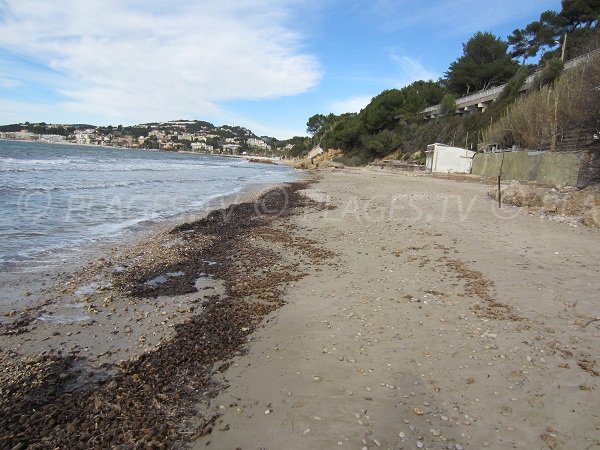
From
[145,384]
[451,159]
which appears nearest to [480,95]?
[451,159]

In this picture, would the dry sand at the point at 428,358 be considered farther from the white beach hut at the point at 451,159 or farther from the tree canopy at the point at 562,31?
the tree canopy at the point at 562,31

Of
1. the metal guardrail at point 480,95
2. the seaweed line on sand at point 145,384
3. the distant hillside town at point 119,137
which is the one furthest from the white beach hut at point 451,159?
the distant hillside town at point 119,137

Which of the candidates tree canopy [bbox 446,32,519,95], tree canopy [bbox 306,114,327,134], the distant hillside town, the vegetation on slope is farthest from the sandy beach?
the distant hillside town

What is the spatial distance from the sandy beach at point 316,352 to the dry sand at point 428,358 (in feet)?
0.06

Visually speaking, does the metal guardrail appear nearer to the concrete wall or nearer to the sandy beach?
the concrete wall

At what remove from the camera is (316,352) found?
14.7 ft

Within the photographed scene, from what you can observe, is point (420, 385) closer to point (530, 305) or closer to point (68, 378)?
point (530, 305)

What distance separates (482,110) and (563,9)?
17.7 meters

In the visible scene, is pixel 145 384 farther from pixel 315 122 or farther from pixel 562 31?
pixel 315 122

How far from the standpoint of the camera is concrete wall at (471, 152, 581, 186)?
703 inches

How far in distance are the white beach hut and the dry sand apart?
2724 cm

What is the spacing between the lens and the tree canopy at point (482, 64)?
2119 inches

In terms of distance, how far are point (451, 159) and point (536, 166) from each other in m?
13.2

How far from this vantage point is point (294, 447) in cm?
308
